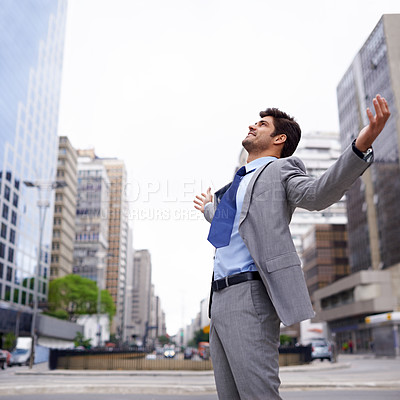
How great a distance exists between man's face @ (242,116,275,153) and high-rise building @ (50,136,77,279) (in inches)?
3474

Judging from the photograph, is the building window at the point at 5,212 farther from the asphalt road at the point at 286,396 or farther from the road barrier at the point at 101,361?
the asphalt road at the point at 286,396

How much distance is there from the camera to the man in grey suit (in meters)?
1.96

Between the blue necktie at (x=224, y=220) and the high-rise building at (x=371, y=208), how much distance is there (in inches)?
1693

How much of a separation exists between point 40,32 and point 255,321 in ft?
251

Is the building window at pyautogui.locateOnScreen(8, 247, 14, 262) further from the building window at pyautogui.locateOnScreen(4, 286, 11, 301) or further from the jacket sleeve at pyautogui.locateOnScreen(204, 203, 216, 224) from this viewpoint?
the jacket sleeve at pyautogui.locateOnScreen(204, 203, 216, 224)

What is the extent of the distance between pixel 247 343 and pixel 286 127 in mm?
1100

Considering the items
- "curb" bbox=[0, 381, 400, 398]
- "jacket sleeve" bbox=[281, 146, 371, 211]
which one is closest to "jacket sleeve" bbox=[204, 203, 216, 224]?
"jacket sleeve" bbox=[281, 146, 371, 211]

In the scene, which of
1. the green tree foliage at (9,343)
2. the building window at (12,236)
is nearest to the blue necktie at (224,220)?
the green tree foliage at (9,343)

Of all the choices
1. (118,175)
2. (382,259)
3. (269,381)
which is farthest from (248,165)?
(118,175)

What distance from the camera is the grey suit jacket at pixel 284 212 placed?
195 cm

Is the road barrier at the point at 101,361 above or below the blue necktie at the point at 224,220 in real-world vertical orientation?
below

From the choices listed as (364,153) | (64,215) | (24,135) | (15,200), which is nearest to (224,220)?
(364,153)

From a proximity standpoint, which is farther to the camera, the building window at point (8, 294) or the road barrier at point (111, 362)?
the building window at point (8, 294)

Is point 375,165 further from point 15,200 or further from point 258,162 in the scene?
point 258,162
